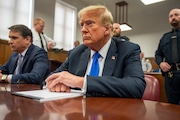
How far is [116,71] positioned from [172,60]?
1382 millimetres

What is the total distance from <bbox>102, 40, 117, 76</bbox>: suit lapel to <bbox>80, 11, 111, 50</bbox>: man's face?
0.09 m

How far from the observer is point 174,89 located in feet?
6.97

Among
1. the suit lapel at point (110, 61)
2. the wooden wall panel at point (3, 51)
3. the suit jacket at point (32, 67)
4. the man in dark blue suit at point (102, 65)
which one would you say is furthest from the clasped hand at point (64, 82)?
the wooden wall panel at point (3, 51)

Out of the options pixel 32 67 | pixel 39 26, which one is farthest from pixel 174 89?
pixel 39 26

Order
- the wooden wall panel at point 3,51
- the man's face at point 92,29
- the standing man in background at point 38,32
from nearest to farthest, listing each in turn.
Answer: the man's face at point 92,29 → the standing man in background at point 38,32 → the wooden wall panel at point 3,51

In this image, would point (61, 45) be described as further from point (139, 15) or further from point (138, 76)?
point (138, 76)

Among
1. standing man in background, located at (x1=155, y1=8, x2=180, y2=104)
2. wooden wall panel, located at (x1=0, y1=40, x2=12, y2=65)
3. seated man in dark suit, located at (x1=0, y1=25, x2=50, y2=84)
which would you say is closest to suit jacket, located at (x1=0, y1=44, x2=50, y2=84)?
seated man in dark suit, located at (x1=0, y1=25, x2=50, y2=84)

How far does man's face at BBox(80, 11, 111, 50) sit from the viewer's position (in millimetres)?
1125

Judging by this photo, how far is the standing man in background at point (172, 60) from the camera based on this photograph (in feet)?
6.92

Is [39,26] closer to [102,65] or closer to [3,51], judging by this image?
[3,51]

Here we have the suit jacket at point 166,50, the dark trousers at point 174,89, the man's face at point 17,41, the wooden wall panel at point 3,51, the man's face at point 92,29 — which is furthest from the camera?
the wooden wall panel at point 3,51

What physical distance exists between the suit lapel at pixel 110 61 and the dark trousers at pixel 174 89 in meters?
1.27

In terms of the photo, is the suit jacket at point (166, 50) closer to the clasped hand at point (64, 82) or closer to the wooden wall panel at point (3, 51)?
the clasped hand at point (64, 82)

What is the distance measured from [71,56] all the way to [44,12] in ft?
16.3
